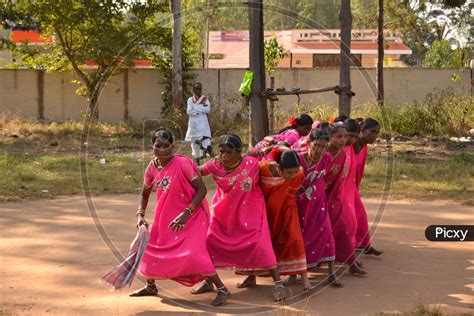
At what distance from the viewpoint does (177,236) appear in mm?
6277

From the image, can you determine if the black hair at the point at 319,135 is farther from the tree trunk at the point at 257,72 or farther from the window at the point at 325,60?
the window at the point at 325,60

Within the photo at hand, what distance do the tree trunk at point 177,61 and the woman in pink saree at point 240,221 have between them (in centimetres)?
1496

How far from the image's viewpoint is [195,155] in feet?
47.4

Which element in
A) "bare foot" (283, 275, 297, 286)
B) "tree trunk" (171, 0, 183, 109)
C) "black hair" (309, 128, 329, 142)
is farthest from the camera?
"tree trunk" (171, 0, 183, 109)

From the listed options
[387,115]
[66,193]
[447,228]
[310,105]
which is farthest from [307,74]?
[447,228]

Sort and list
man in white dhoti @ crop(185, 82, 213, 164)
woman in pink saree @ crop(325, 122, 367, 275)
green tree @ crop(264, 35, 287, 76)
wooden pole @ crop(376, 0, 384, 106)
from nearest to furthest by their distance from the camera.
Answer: woman in pink saree @ crop(325, 122, 367, 275)
man in white dhoti @ crop(185, 82, 213, 164)
wooden pole @ crop(376, 0, 384, 106)
green tree @ crop(264, 35, 287, 76)

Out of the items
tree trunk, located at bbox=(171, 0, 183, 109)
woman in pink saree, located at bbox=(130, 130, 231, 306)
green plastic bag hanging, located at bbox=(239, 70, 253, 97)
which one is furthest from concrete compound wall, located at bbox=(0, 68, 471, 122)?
woman in pink saree, located at bbox=(130, 130, 231, 306)

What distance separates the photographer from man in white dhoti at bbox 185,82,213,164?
1445 centimetres

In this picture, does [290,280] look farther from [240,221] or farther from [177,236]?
[177,236]

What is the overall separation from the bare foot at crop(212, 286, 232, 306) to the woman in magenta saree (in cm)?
94

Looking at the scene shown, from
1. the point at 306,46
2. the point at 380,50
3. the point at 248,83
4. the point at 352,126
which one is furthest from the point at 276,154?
the point at 306,46

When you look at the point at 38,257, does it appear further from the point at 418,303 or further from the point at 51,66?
the point at 51,66

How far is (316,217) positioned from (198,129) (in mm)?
7744

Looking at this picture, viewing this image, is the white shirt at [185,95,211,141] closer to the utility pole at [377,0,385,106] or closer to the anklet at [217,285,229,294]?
the utility pole at [377,0,385,106]
